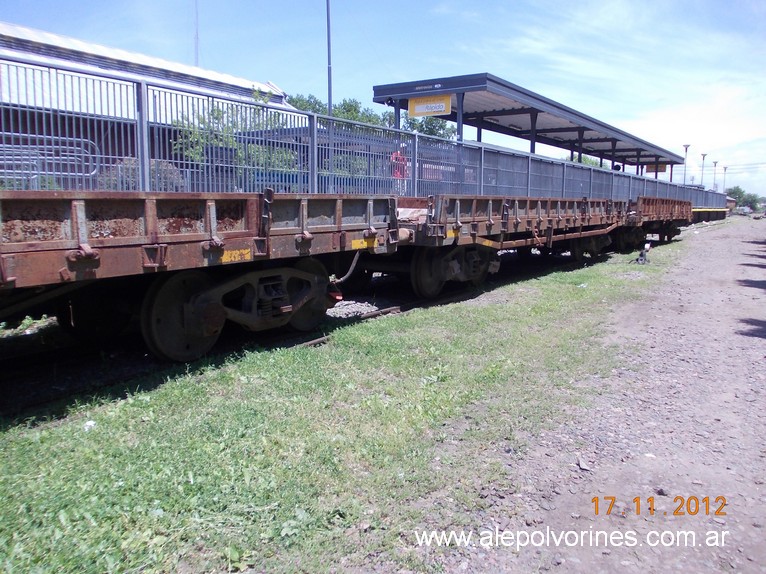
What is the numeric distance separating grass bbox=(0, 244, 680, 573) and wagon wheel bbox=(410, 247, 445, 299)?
3003 millimetres

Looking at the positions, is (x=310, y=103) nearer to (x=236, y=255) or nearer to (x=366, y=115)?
(x=366, y=115)

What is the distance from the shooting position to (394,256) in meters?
10.3

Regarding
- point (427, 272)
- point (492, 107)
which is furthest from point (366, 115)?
point (427, 272)

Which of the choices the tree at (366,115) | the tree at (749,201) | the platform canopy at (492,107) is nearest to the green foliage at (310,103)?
the tree at (366,115)

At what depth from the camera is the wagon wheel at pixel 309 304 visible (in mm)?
7254

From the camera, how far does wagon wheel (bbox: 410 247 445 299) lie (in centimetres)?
995

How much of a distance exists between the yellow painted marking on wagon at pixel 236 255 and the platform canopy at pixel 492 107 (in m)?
15.9

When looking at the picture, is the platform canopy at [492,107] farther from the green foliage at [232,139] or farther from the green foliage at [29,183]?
the green foliage at [29,183]

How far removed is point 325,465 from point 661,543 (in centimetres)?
205

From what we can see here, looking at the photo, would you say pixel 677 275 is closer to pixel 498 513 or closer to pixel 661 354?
pixel 661 354

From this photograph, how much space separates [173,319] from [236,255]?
37.8 inches

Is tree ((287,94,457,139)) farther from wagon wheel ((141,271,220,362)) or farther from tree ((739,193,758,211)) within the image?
tree ((739,193,758,211))

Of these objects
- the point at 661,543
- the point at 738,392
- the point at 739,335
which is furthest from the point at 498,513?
the point at 739,335

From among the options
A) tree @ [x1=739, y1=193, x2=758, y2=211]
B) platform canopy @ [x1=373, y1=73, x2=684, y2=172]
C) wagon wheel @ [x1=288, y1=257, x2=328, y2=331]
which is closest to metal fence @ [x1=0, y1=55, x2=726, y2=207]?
wagon wheel @ [x1=288, y1=257, x2=328, y2=331]
